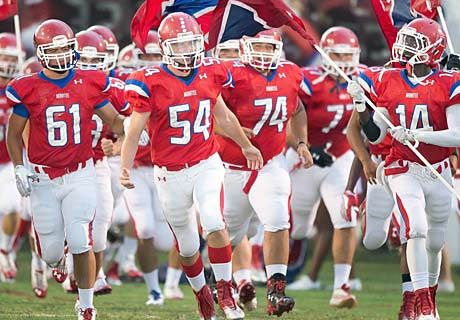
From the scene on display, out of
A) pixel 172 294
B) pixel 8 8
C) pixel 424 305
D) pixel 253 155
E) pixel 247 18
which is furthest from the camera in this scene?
pixel 172 294

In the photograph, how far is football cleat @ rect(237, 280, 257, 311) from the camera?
8.91 metres

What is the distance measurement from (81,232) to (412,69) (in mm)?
2216

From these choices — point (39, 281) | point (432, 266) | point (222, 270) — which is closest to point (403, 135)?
point (432, 266)

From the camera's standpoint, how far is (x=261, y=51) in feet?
28.6

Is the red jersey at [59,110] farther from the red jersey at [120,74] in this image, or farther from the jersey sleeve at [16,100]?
the red jersey at [120,74]

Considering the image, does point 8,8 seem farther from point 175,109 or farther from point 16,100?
point 175,109

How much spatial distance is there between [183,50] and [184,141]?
0.55 meters

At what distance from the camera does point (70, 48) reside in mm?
A: 7742

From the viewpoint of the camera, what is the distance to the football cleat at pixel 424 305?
7406 millimetres

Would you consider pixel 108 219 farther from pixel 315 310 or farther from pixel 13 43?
pixel 13 43

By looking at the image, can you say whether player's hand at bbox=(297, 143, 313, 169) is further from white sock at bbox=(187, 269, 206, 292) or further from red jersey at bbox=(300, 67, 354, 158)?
white sock at bbox=(187, 269, 206, 292)

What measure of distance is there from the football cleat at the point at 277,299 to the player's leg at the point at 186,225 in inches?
22.6

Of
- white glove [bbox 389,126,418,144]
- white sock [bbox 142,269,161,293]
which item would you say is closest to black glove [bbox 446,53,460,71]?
white glove [bbox 389,126,418,144]

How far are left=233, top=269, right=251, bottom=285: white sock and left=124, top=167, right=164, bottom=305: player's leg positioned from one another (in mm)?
780
